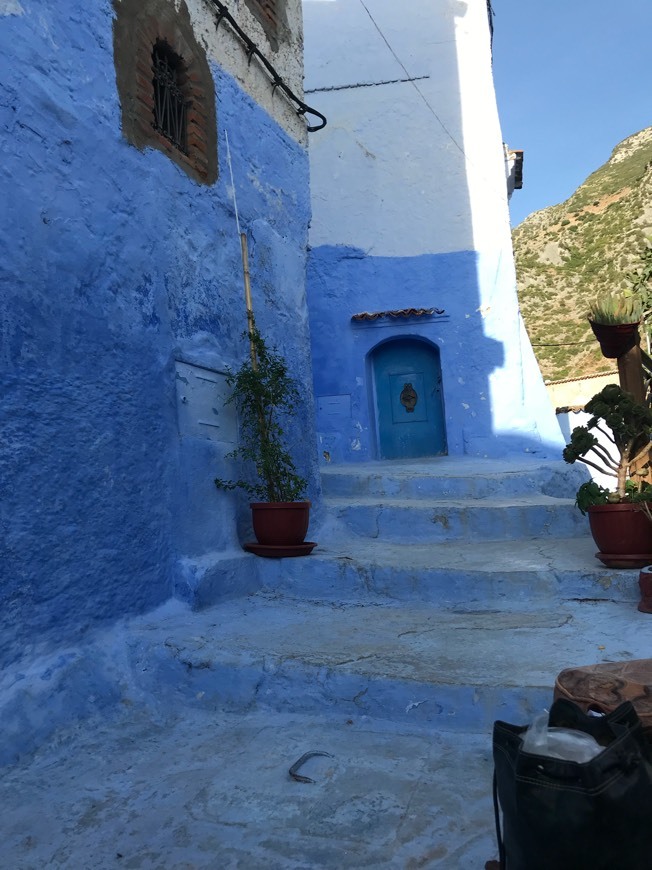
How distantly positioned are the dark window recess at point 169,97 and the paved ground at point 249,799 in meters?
3.60

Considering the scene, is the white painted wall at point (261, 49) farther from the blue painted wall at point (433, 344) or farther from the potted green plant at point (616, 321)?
the blue painted wall at point (433, 344)

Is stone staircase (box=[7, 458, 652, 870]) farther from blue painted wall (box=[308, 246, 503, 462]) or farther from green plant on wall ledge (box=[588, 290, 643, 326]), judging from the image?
blue painted wall (box=[308, 246, 503, 462])

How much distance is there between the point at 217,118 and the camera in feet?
16.6

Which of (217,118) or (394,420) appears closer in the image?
(217,118)

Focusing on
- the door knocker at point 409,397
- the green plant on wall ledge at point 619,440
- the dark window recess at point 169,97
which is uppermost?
the dark window recess at point 169,97

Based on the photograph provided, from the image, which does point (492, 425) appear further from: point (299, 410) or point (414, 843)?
point (414, 843)

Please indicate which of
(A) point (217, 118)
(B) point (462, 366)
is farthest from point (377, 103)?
(A) point (217, 118)

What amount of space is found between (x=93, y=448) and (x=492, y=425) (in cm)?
667

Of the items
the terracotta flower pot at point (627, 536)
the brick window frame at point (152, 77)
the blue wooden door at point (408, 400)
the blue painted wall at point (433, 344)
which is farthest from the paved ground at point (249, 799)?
the blue wooden door at point (408, 400)

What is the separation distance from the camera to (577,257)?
30562 mm

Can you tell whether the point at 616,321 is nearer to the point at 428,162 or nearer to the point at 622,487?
the point at 622,487

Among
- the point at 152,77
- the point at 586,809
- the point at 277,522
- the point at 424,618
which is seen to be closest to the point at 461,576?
the point at 424,618

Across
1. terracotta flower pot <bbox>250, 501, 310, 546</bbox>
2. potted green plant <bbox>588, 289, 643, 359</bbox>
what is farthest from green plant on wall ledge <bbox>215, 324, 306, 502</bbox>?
potted green plant <bbox>588, 289, 643, 359</bbox>

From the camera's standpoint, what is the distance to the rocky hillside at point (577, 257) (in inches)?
1035
